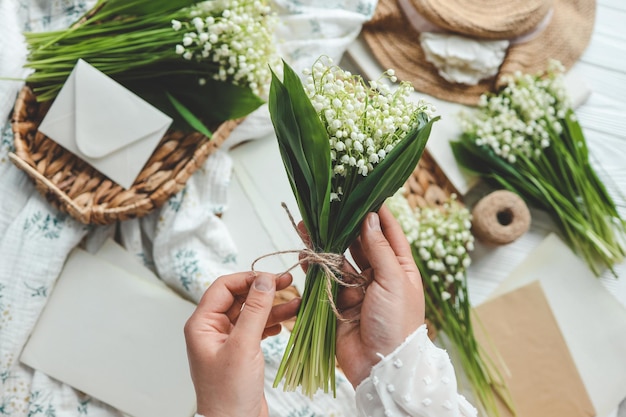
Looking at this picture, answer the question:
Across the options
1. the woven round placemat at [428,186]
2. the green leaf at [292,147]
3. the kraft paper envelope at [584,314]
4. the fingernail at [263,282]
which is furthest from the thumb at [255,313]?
the kraft paper envelope at [584,314]

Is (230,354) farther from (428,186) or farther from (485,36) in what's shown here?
(485,36)

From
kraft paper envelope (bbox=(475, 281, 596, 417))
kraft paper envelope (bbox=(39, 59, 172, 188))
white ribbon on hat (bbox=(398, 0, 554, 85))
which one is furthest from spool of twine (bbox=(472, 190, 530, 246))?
kraft paper envelope (bbox=(39, 59, 172, 188))

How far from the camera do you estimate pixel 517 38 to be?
49.2 inches

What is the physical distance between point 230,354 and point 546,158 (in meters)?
0.84

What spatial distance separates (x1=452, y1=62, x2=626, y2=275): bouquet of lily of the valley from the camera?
1.20 meters

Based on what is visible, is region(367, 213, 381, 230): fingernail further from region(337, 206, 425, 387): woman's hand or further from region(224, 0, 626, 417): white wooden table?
region(224, 0, 626, 417): white wooden table

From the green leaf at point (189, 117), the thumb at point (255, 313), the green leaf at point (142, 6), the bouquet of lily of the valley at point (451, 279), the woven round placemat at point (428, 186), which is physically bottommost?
the bouquet of lily of the valley at point (451, 279)

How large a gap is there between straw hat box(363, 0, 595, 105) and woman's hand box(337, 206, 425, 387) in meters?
0.54

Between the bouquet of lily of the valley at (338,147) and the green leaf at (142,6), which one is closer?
the bouquet of lily of the valley at (338,147)

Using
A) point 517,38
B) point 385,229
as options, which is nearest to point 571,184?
point 517,38

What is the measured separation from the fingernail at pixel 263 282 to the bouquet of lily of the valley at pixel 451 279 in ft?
1.45

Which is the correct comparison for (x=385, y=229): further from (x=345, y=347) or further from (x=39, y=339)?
(x=39, y=339)

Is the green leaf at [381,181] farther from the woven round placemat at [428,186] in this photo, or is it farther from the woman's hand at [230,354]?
the woven round placemat at [428,186]

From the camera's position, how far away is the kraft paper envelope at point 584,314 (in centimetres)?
119
